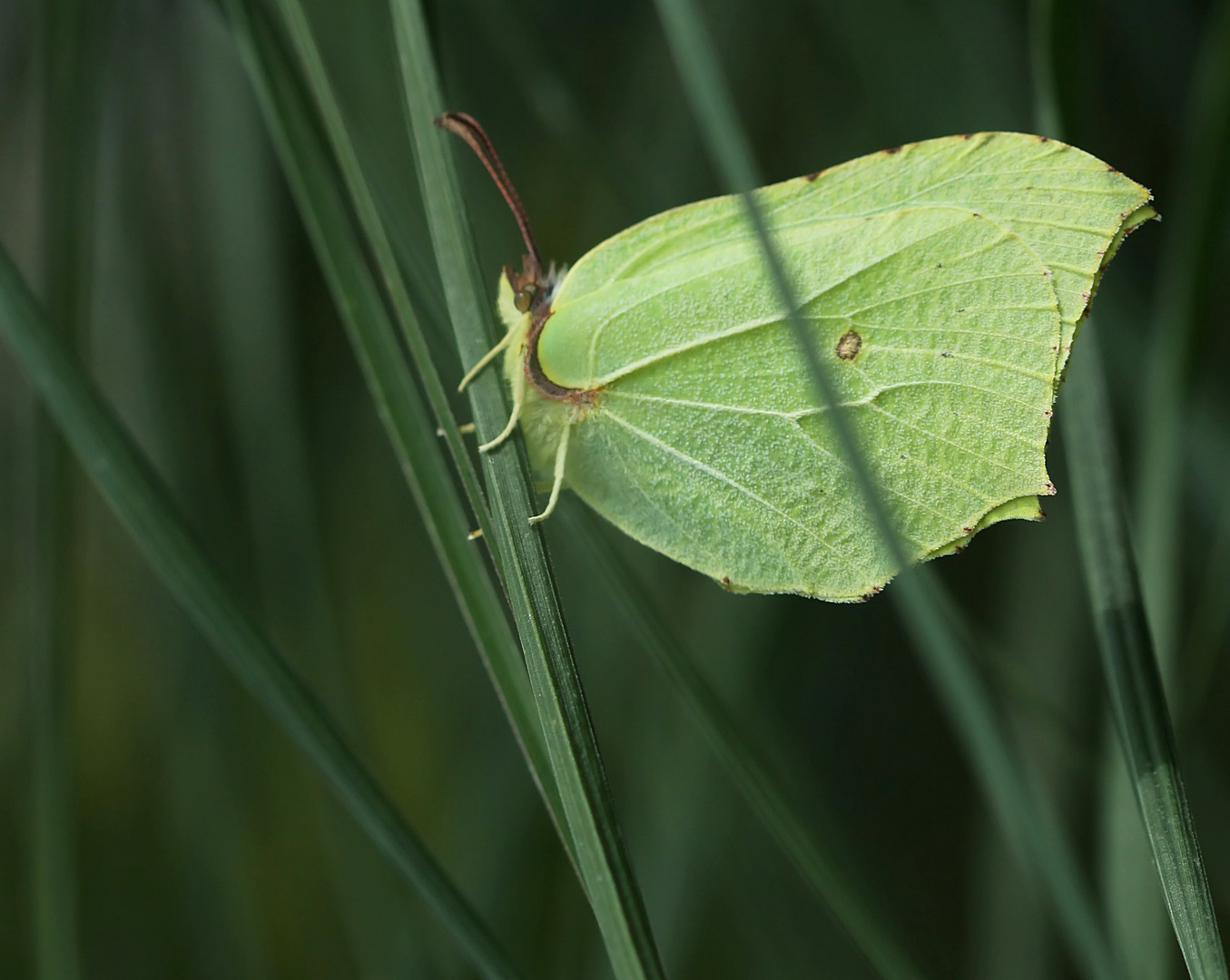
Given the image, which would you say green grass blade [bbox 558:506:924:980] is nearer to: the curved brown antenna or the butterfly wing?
the butterfly wing

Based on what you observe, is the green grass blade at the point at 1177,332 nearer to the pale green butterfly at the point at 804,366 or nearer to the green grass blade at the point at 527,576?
the pale green butterfly at the point at 804,366

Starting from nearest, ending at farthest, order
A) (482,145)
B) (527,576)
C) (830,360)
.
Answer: (527,576) → (482,145) → (830,360)

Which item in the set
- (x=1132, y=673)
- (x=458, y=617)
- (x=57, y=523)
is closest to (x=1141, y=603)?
(x=1132, y=673)

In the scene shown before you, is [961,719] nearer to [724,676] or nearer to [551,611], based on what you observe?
[551,611]

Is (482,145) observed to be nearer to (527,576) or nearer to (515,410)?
(515,410)

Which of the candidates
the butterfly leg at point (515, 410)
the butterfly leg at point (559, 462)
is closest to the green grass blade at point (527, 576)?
the butterfly leg at point (515, 410)

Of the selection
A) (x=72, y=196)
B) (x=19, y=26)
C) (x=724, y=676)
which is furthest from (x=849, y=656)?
(x=19, y=26)

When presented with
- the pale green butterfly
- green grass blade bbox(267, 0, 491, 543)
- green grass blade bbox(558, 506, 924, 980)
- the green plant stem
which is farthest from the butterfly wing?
the green plant stem
